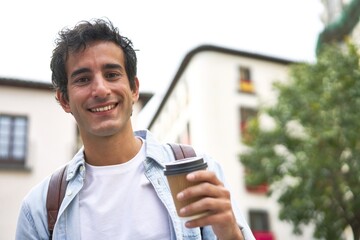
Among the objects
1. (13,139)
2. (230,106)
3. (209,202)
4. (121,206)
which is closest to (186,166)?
(209,202)

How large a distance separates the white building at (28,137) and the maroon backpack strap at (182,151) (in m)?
17.5

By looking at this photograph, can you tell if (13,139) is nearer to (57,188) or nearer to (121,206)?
(57,188)

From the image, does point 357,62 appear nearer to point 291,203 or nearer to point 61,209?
point 291,203

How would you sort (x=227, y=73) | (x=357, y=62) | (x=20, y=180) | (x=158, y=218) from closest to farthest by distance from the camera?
(x=158, y=218)
(x=357, y=62)
(x=20, y=180)
(x=227, y=73)

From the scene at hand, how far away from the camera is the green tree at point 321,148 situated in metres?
17.5

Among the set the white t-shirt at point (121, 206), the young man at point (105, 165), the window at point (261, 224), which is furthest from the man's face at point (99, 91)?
the window at point (261, 224)

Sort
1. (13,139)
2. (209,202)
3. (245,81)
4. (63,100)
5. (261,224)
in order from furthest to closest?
(245,81), (261,224), (13,139), (63,100), (209,202)

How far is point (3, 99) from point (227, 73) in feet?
39.3

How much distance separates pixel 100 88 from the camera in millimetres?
2385

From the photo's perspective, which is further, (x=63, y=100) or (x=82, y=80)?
(x=63, y=100)

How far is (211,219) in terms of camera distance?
1.81 metres

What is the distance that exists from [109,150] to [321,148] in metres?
16.7

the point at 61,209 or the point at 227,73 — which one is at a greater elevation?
the point at 227,73

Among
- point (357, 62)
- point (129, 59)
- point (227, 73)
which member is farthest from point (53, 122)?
point (129, 59)
